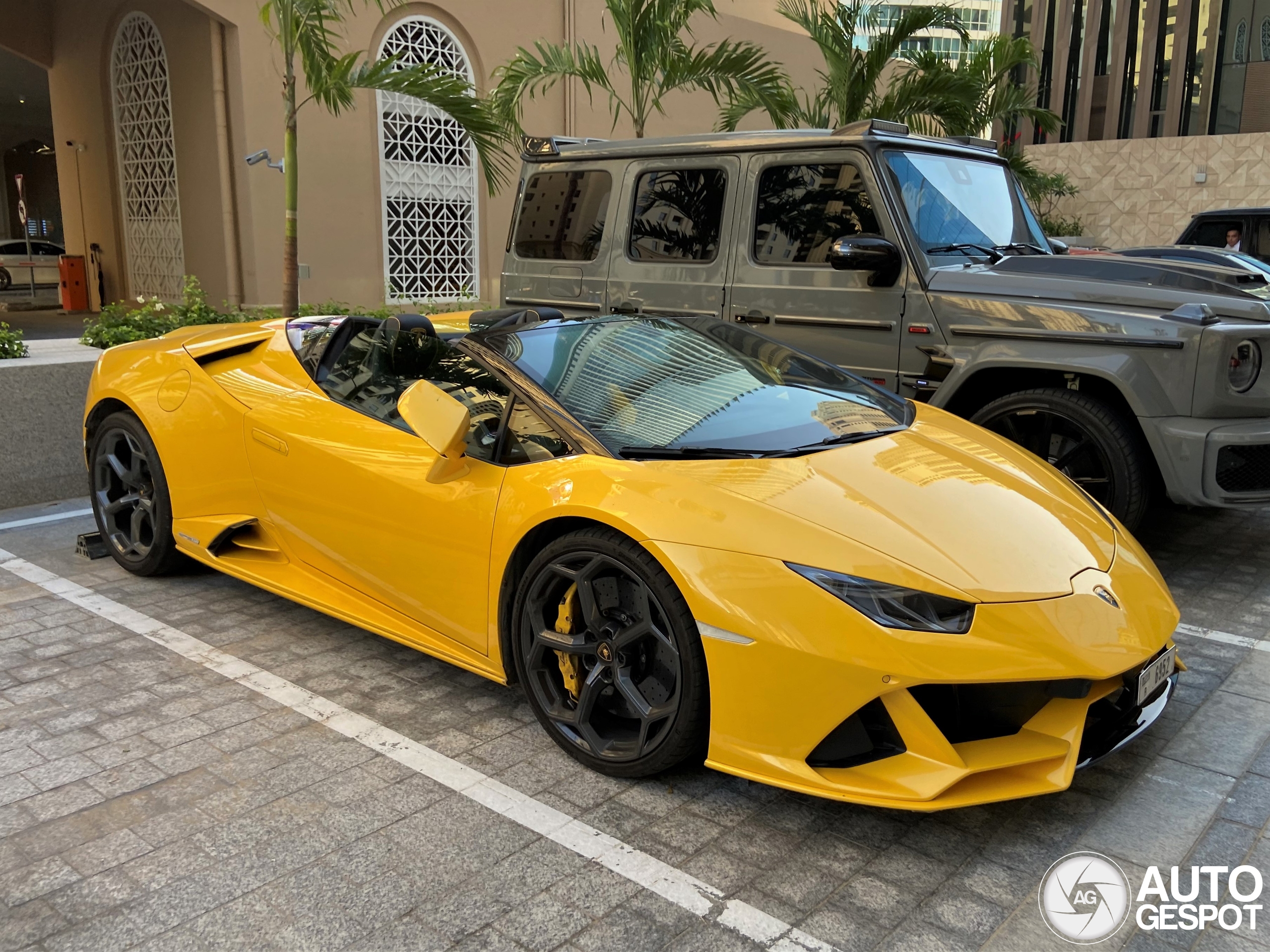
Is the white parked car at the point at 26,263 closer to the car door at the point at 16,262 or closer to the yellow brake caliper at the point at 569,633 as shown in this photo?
the car door at the point at 16,262

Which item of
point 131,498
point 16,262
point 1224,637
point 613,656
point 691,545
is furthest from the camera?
point 16,262

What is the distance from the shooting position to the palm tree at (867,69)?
412 inches

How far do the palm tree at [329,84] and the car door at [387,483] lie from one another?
497 centimetres

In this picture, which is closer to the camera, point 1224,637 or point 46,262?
point 1224,637

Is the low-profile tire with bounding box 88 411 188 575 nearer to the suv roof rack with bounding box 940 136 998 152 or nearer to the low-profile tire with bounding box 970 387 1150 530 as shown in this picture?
the low-profile tire with bounding box 970 387 1150 530

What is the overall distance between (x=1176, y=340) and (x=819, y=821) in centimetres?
282

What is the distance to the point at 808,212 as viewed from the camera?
5270 millimetres

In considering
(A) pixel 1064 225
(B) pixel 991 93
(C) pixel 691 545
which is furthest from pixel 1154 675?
(A) pixel 1064 225

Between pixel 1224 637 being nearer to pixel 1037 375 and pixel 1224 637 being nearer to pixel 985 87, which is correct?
pixel 1037 375

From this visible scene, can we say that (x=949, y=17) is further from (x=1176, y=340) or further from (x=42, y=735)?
(x=42, y=735)

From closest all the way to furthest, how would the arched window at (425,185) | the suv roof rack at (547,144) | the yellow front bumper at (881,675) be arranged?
the yellow front bumper at (881,675), the suv roof rack at (547,144), the arched window at (425,185)

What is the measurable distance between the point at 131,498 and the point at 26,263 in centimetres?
2252

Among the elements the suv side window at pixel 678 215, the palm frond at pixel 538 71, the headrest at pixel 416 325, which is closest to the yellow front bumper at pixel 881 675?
the headrest at pixel 416 325

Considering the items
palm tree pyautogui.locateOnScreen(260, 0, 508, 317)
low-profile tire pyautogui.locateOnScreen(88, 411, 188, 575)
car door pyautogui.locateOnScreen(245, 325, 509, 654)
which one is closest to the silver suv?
car door pyautogui.locateOnScreen(245, 325, 509, 654)
